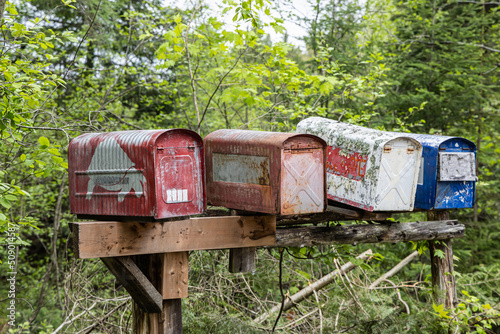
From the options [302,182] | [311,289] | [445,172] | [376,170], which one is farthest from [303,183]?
[311,289]

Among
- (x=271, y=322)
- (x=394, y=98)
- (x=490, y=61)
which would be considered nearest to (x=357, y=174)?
(x=271, y=322)

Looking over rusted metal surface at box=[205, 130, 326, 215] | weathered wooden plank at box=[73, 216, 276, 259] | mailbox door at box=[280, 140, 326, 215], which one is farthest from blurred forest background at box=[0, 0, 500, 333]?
mailbox door at box=[280, 140, 326, 215]

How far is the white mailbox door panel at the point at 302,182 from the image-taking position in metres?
2.87

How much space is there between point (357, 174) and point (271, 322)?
2.48 meters

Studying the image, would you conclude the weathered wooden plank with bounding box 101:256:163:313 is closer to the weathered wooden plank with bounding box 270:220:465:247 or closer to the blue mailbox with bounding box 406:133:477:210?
the weathered wooden plank with bounding box 270:220:465:247

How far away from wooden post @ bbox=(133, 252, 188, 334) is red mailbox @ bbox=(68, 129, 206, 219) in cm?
44

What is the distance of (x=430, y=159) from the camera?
4180 mm

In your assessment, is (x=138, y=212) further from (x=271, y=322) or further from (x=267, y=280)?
(x=267, y=280)

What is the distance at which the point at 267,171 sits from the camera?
2871 millimetres

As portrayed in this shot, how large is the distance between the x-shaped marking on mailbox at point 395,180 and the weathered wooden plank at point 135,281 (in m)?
1.88

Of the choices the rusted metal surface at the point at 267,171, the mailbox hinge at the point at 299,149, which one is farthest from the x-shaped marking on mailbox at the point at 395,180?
the mailbox hinge at the point at 299,149

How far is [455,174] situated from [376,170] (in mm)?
1143

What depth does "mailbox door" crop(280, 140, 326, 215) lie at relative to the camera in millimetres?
2869

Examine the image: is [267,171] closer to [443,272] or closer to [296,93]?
[443,272]
